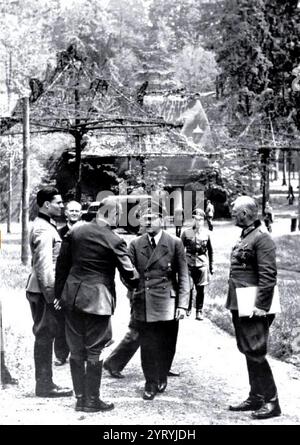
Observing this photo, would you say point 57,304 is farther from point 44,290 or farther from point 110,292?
point 110,292

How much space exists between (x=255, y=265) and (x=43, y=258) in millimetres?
2090

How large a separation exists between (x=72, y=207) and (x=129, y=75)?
39.6 meters

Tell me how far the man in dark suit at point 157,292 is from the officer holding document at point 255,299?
2.22 ft

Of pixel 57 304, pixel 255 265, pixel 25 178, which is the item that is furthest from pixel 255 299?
pixel 25 178

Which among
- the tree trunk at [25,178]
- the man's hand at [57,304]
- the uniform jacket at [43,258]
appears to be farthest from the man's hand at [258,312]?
the tree trunk at [25,178]

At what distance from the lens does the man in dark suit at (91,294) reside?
591 cm

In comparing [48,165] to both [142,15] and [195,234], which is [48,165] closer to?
[142,15]

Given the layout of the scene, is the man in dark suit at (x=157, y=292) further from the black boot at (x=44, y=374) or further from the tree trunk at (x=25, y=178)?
the tree trunk at (x=25, y=178)

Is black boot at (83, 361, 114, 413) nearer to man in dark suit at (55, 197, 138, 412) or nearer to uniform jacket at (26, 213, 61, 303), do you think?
man in dark suit at (55, 197, 138, 412)

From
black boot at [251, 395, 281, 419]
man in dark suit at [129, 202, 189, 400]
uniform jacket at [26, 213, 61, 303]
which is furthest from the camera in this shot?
man in dark suit at [129, 202, 189, 400]

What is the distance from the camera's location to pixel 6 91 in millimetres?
31250

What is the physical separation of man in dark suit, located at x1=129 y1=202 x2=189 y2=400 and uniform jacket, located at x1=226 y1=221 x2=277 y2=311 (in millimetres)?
635

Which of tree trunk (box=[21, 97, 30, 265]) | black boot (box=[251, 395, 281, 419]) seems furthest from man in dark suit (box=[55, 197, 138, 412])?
tree trunk (box=[21, 97, 30, 265])

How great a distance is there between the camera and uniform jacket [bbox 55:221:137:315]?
590 centimetres
